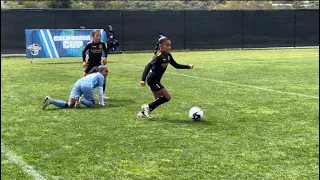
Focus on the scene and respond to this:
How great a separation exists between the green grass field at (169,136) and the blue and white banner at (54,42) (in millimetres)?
12381

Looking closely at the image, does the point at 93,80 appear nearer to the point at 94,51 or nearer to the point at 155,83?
the point at 155,83

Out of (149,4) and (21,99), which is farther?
(149,4)

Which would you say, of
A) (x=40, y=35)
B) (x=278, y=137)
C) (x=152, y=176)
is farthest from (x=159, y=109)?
(x=40, y=35)

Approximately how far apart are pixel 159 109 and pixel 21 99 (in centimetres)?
363

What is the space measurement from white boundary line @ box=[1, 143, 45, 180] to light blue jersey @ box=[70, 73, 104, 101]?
3.68m

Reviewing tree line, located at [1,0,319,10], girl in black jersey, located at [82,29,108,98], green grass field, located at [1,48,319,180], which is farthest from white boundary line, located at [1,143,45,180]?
tree line, located at [1,0,319,10]

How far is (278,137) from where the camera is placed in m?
7.76

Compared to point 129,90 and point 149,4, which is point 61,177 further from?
point 149,4

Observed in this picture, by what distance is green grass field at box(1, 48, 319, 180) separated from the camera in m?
6.00

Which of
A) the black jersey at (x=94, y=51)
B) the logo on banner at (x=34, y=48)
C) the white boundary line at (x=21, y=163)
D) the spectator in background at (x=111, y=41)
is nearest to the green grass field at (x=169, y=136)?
the white boundary line at (x=21, y=163)

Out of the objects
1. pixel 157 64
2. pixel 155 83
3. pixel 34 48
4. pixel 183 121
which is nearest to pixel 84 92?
pixel 155 83

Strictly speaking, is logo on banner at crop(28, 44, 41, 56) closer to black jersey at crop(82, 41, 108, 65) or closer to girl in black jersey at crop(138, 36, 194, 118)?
black jersey at crop(82, 41, 108, 65)

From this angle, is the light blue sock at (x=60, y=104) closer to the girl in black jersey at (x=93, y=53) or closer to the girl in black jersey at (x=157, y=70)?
the girl in black jersey at (x=157, y=70)

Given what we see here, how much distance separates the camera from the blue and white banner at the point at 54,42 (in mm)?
26469
